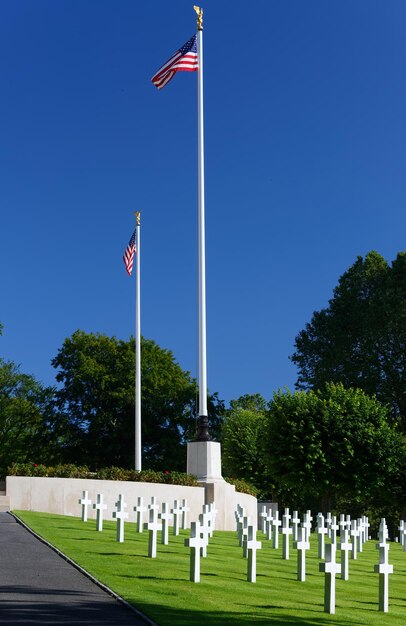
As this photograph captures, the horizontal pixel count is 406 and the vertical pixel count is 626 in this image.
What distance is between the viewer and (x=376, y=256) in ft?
209

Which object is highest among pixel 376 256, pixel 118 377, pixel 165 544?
Answer: pixel 376 256

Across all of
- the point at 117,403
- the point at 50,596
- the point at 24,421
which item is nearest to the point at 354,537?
the point at 50,596

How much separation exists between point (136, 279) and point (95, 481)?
46.7 feet

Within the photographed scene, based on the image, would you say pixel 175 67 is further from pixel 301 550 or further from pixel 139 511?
pixel 301 550

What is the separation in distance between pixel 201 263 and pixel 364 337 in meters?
26.8

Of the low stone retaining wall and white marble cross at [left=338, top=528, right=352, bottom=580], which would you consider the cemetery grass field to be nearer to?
white marble cross at [left=338, top=528, right=352, bottom=580]

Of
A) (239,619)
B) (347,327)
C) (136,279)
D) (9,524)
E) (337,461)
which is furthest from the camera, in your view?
(347,327)

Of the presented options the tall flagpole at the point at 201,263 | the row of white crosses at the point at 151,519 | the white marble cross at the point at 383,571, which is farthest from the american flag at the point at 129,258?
the white marble cross at the point at 383,571

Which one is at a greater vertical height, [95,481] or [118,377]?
[118,377]

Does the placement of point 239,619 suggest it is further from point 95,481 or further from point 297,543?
point 95,481

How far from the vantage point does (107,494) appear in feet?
104

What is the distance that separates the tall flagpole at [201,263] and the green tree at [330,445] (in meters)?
15.0

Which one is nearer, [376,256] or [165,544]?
[165,544]

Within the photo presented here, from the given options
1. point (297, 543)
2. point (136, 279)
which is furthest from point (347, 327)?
point (297, 543)
